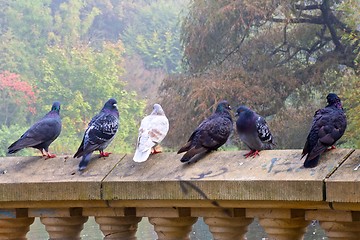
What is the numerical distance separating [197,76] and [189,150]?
14652 millimetres

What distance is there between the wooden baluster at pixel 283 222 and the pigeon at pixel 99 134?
91cm

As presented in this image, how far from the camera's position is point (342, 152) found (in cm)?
321

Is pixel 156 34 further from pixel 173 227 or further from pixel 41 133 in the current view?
pixel 173 227

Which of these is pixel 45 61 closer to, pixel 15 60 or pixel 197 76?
pixel 15 60

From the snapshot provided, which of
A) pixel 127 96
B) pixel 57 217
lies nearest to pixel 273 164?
pixel 57 217

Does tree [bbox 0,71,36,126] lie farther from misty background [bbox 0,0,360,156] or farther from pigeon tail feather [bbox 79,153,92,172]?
pigeon tail feather [bbox 79,153,92,172]

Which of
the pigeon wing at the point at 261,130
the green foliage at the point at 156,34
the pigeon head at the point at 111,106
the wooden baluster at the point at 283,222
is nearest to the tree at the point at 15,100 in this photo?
the green foliage at the point at 156,34

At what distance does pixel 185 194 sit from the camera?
3316 mm

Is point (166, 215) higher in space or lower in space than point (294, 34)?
lower

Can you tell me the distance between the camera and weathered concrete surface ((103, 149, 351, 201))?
3094 mm

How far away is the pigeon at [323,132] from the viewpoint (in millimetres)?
3189

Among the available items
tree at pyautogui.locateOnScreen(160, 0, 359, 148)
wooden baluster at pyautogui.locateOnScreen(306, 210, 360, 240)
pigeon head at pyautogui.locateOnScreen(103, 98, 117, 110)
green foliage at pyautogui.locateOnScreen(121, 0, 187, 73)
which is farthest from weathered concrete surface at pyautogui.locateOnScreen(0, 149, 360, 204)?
green foliage at pyautogui.locateOnScreen(121, 0, 187, 73)

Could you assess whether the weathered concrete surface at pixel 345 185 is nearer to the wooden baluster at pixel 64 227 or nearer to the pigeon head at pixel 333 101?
the pigeon head at pixel 333 101

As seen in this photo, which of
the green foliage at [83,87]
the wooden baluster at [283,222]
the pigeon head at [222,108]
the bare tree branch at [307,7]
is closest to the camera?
the wooden baluster at [283,222]
